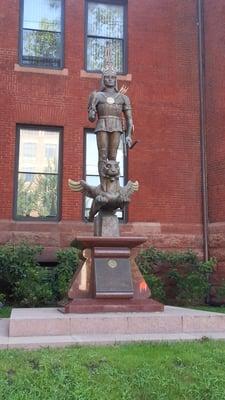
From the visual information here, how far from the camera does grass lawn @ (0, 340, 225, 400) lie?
4992mm

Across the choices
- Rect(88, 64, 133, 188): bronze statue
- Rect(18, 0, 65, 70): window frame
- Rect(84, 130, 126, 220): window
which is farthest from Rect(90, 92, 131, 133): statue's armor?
Rect(18, 0, 65, 70): window frame

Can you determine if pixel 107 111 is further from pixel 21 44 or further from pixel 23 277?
pixel 21 44

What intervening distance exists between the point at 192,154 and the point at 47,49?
5352mm

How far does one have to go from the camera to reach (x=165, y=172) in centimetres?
1520

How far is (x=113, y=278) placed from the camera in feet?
27.5

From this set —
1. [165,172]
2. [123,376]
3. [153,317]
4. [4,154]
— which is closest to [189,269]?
[165,172]

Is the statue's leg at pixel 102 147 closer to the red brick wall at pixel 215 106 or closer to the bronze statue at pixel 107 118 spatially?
the bronze statue at pixel 107 118

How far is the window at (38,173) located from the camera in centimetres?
1462

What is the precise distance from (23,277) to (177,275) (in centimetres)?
418

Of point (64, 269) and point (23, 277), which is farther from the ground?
point (64, 269)

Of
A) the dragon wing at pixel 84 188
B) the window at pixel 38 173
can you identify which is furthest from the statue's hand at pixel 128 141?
the window at pixel 38 173

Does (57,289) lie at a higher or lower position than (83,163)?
lower

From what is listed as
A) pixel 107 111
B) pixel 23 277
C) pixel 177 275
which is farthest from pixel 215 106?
pixel 23 277

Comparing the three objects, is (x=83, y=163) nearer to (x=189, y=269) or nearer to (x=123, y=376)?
(x=189, y=269)
